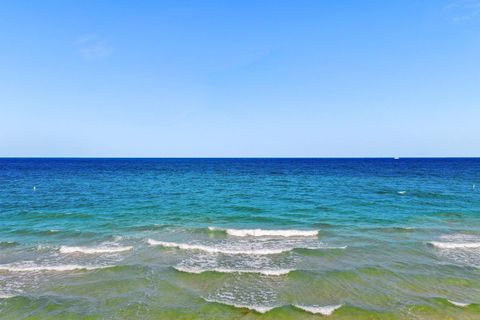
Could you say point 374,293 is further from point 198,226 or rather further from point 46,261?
point 46,261

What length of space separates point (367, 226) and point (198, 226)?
11790 millimetres

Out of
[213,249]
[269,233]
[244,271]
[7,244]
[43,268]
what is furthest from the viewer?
[269,233]

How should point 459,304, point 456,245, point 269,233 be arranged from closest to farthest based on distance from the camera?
1. point 459,304
2. point 456,245
3. point 269,233

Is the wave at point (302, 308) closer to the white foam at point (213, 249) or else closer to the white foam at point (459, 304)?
the white foam at point (459, 304)

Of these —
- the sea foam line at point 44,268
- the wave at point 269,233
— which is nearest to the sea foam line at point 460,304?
the wave at point 269,233

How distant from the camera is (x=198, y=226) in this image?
22297 mm

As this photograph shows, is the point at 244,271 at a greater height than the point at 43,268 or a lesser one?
greater

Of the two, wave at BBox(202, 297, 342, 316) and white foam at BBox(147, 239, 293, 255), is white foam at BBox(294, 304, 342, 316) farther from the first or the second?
white foam at BBox(147, 239, 293, 255)

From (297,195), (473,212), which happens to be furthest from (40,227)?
(473,212)

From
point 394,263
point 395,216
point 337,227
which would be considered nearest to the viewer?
point 394,263

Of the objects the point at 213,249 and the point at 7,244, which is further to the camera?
the point at 7,244

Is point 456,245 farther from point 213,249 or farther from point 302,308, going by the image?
point 213,249

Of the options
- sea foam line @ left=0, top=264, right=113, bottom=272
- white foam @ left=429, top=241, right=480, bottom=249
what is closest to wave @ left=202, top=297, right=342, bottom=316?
sea foam line @ left=0, top=264, right=113, bottom=272

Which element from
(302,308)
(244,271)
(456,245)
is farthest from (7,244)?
(456,245)
